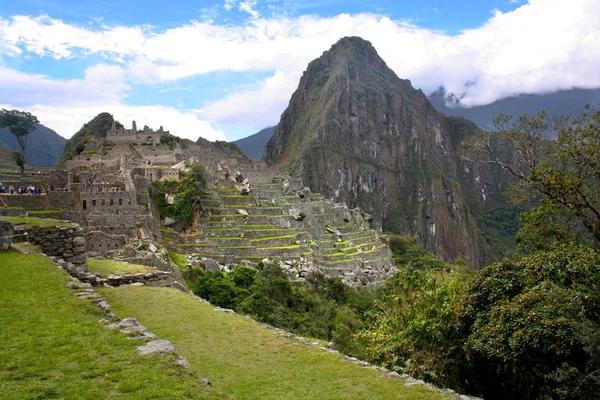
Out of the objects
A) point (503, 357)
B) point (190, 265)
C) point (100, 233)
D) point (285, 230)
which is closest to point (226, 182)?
point (285, 230)

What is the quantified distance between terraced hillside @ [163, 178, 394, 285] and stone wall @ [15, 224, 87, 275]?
2023 centimetres

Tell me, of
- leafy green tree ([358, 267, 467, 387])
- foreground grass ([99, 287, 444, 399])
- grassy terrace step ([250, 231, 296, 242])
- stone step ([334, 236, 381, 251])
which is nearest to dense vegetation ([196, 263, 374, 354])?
leafy green tree ([358, 267, 467, 387])

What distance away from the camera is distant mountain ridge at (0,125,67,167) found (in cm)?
7262

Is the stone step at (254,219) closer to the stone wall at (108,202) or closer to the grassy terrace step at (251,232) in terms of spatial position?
the grassy terrace step at (251,232)

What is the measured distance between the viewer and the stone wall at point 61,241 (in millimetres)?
10789

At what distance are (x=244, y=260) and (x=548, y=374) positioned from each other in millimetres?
25221

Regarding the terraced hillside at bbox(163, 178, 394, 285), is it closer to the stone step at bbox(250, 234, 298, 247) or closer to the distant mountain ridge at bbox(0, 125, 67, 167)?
the stone step at bbox(250, 234, 298, 247)

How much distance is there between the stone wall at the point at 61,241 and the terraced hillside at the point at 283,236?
66.4ft

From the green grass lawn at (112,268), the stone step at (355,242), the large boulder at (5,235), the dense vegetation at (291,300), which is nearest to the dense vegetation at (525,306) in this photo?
the dense vegetation at (291,300)

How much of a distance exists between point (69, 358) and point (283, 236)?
32099mm

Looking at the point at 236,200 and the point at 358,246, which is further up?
the point at 236,200

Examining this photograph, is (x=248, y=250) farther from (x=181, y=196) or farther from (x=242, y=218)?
(x=181, y=196)

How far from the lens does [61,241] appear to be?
11055 mm

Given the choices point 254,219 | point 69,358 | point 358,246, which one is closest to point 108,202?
point 254,219
